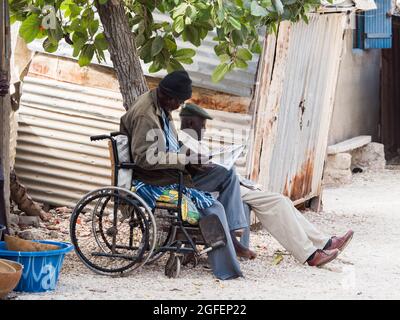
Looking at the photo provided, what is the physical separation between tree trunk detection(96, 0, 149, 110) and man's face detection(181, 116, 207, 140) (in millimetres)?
519

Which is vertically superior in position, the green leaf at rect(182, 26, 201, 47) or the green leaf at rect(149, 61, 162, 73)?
the green leaf at rect(182, 26, 201, 47)

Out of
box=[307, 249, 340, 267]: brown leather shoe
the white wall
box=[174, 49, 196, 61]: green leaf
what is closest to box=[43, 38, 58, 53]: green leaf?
box=[174, 49, 196, 61]: green leaf

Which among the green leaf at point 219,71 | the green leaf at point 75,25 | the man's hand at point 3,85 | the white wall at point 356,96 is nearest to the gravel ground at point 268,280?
the man's hand at point 3,85

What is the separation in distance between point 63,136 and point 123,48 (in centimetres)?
212

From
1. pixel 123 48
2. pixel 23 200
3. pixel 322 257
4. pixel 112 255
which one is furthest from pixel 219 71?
pixel 23 200

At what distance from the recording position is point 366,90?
620 inches

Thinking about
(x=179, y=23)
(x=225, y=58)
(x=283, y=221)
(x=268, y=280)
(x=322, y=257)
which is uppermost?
(x=179, y=23)

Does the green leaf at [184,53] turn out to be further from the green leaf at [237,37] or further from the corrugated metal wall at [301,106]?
the corrugated metal wall at [301,106]

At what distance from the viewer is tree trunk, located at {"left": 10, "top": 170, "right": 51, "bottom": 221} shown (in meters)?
8.20

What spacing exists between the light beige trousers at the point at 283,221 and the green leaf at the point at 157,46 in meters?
1.30

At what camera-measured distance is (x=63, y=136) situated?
9039mm

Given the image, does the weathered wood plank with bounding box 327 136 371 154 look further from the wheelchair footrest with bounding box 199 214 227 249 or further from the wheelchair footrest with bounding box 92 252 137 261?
the wheelchair footrest with bounding box 92 252 137 261

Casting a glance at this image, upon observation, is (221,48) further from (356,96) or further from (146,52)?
(356,96)
